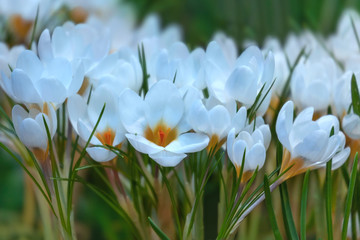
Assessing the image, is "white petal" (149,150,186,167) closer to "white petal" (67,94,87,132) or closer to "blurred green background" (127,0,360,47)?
"white petal" (67,94,87,132)

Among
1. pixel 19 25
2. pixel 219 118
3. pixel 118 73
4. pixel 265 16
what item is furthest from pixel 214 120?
pixel 265 16

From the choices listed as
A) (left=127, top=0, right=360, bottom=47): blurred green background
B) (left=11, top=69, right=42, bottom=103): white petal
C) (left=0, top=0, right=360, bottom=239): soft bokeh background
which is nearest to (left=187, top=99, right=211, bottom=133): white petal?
(left=11, top=69, right=42, bottom=103): white petal

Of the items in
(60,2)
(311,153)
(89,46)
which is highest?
(60,2)

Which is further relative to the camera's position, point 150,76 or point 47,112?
point 150,76

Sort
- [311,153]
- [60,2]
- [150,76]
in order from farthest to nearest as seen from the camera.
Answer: [60,2] → [150,76] → [311,153]

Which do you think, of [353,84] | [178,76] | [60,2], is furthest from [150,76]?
[60,2]

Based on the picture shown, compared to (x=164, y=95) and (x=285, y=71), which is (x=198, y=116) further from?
(x=285, y=71)
